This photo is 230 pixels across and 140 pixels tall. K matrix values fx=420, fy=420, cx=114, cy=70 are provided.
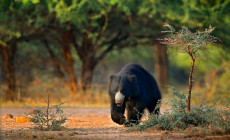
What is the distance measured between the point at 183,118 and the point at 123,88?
1.40 metres

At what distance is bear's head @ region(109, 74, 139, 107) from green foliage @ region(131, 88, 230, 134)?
2.24 feet

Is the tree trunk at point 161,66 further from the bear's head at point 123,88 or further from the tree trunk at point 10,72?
the bear's head at point 123,88

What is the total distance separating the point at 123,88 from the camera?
29.1ft

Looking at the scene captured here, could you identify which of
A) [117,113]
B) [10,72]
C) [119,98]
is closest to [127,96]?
[119,98]

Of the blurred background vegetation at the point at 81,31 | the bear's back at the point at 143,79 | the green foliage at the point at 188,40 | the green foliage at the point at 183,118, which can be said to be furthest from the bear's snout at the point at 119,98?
the blurred background vegetation at the point at 81,31

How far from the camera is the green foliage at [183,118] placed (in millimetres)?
8172

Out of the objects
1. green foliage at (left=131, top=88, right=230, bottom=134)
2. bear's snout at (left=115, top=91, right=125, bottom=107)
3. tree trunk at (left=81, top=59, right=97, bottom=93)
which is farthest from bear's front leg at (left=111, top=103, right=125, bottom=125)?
tree trunk at (left=81, top=59, right=97, bottom=93)

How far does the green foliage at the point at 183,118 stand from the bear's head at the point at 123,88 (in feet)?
2.24

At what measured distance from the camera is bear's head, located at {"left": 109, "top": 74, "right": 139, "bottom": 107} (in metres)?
8.77

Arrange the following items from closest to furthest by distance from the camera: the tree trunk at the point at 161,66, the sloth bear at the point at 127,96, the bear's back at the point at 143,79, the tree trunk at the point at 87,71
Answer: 1. the sloth bear at the point at 127,96
2. the bear's back at the point at 143,79
3. the tree trunk at the point at 87,71
4. the tree trunk at the point at 161,66

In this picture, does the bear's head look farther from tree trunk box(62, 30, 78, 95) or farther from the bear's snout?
tree trunk box(62, 30, 78, 95)

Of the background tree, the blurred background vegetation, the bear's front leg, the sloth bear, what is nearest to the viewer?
the background tree

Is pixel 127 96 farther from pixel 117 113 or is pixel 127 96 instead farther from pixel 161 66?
pixel 161 66

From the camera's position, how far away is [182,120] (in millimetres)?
8391
